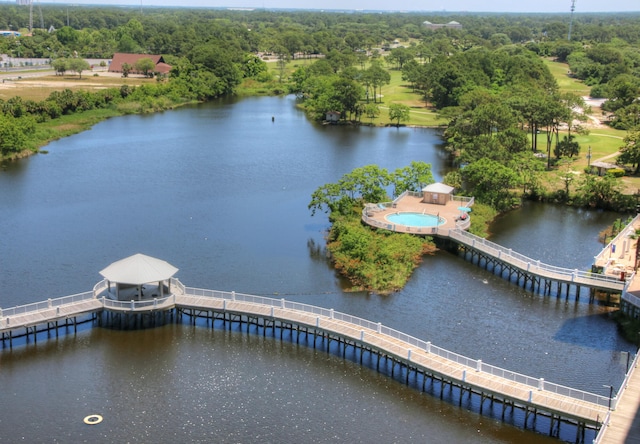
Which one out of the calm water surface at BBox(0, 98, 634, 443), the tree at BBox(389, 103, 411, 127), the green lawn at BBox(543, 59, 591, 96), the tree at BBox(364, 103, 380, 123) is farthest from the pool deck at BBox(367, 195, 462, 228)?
the green lawn at BBox(543, 59, 591, 96)

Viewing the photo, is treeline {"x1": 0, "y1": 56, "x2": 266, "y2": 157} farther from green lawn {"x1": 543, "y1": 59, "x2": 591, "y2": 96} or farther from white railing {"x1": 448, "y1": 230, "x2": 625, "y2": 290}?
green lawn {"x1": 543, "y1": 59, "x2": 591, "y2": 96}

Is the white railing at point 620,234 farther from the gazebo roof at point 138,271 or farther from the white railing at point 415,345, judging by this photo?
the gazebo roof at point 138,271

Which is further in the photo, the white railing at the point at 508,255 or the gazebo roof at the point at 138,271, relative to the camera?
the white railing at the point at 508,255

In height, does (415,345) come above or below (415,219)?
below

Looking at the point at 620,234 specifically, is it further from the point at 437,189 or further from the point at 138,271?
the point at 138,271

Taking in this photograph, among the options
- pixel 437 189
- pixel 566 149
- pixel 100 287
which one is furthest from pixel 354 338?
pixel 566 149

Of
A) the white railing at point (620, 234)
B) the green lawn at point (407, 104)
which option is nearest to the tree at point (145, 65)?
the green lawn at point (407, 104)

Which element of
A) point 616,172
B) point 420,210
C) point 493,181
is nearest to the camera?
point 420,210
